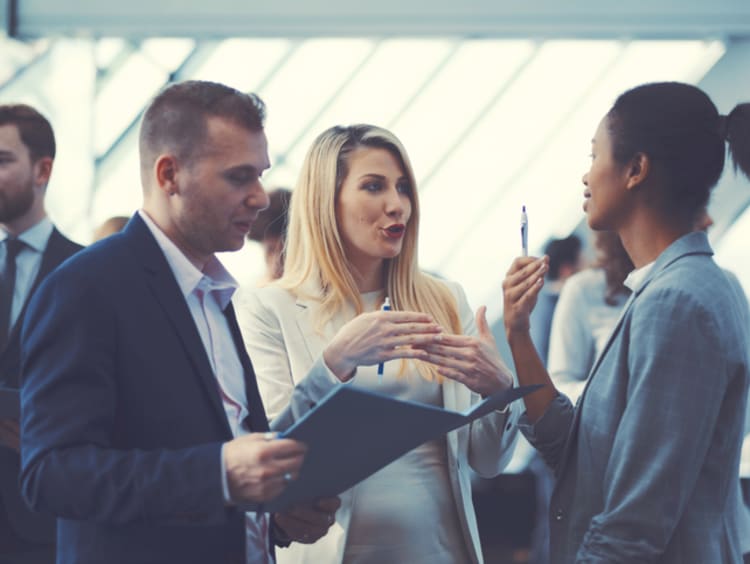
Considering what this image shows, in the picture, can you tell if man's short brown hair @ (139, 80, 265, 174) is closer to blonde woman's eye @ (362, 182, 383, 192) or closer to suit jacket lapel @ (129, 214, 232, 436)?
suit jacket lapel @ (129, 214, 232, 436)

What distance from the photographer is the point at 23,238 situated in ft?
8.44

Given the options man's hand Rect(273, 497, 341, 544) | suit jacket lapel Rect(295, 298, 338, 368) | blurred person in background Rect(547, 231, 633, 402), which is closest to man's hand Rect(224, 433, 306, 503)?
man's hand Rect(273, 497, 341, 544)

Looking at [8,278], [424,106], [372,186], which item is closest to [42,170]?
[8,278]

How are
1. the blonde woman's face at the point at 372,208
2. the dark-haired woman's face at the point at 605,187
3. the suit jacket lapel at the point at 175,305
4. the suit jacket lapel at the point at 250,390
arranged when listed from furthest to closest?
the blonde woman's face at the point at 372,208 < the dark-haired woman's face at the point at 605,187 < the suit jacket lapel at the point at 250,390 < the suit jacket lapel at the point at 175,305

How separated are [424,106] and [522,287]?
Answer: 6401 millimetres

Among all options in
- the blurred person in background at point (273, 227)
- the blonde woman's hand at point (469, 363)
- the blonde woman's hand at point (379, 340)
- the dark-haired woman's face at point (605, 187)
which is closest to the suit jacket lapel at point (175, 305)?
the blonde woman's hand at point (379, 340)

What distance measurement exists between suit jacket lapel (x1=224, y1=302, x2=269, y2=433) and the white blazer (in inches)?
5.8

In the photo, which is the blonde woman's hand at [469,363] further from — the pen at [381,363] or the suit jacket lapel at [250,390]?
the suit jacket lapel at [250,390]

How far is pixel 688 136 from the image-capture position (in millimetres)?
1784

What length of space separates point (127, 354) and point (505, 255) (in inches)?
273

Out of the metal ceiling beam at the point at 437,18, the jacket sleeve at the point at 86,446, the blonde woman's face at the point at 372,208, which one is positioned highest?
the metal ceiling beam at the point at 437,18

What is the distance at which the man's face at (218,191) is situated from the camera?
158 cm

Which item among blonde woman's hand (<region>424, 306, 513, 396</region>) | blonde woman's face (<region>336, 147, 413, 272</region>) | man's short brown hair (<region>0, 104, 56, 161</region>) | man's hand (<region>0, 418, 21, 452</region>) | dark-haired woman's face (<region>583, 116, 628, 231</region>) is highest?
dark-haired woman's face (<region>583, 116, 628, 231</region>)

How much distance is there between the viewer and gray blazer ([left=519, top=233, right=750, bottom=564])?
1595 millimetres
